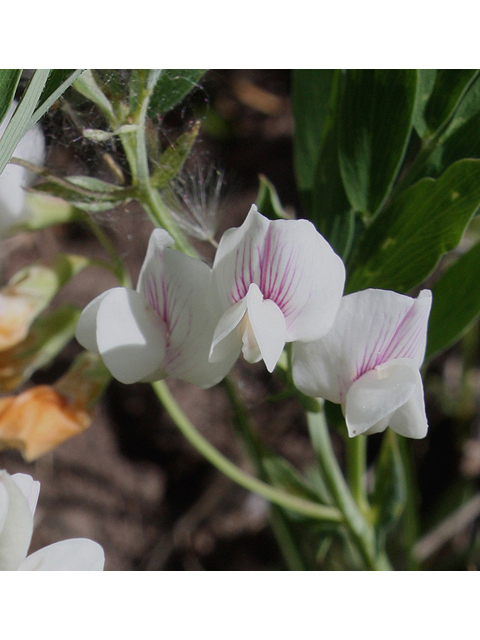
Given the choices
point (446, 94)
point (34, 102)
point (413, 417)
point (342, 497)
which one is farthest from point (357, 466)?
point (34, 102)

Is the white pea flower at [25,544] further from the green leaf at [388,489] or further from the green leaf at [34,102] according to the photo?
the green leaf at [388,489]

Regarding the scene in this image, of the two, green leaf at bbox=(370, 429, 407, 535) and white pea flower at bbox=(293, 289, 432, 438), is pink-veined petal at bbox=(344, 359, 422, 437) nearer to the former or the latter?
white pea flower at bbox=(293, 289, 432, 438)

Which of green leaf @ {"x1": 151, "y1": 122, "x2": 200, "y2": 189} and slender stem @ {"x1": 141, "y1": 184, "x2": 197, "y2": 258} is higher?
green leaf @ {"x1": 151, "y1": 122, "x2": 200, "y2": 189}

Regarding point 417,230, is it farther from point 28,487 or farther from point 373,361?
point 28,487

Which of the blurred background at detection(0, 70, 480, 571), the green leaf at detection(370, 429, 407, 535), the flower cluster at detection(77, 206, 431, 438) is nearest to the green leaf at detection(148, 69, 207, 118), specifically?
the flower cluster at detection(77, 206, 431, 438)

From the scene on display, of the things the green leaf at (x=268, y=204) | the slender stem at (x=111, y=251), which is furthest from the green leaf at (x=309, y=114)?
the slender stem at (x=111, y=251)

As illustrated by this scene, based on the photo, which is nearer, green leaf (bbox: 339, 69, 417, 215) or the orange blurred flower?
green leaf (bbox: 339, 69, 417, 215)
